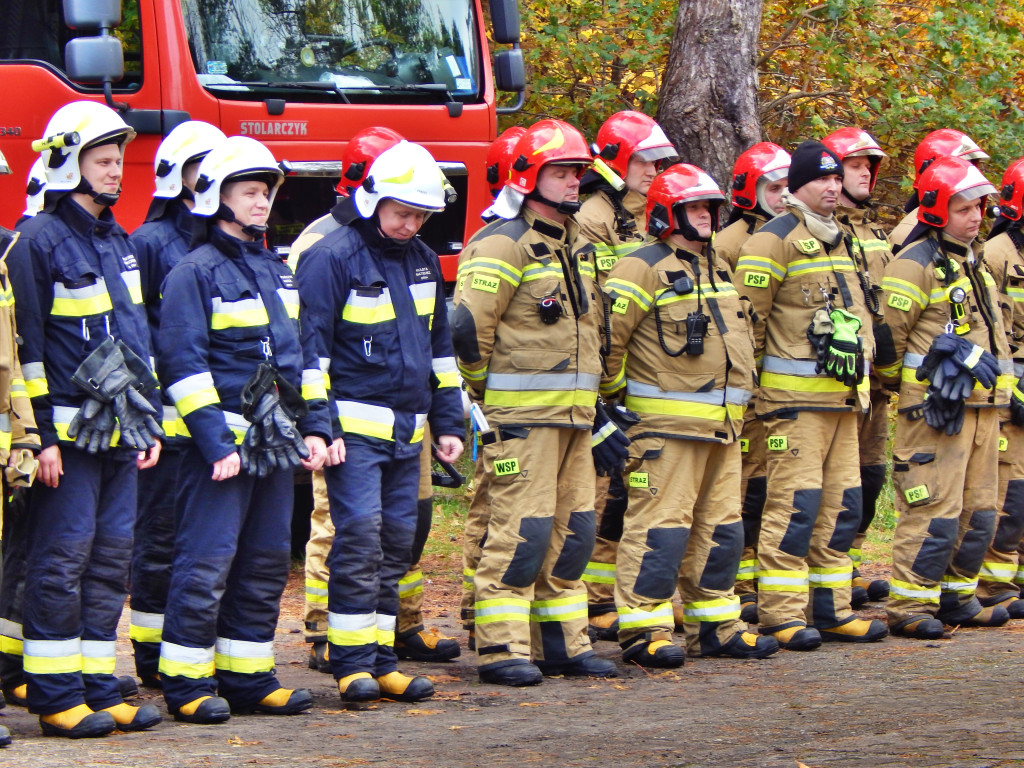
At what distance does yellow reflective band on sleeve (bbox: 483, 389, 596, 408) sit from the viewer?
6828mm

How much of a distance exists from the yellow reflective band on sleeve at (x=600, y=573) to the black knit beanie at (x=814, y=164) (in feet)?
7.56

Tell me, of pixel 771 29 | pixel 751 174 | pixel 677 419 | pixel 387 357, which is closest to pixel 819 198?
pixel 751 174

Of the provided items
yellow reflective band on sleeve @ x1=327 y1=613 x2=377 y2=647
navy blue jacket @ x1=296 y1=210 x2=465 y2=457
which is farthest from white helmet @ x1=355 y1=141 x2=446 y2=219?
yellow reflective band on sleeve @ x1=327 y1=613 x2=377 y2=647

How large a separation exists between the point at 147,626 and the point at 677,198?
10.4 feet

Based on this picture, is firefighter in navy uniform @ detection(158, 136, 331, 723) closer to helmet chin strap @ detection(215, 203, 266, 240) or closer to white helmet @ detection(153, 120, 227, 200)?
helmet chin strap @ detection(215, 203, 266, 240)

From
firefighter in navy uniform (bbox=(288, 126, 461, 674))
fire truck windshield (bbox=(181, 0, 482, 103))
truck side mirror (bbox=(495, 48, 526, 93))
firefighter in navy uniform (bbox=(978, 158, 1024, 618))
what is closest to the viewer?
firefighter in navy uniform (bbox=(288, 126, 461, 674))

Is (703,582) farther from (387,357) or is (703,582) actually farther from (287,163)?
(287,163)

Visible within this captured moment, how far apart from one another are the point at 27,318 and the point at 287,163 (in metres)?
3.66

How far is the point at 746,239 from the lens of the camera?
841 cm

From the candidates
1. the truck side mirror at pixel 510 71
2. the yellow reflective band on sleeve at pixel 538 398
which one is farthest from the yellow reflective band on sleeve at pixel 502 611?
the truck side mirror at pixel 510 71

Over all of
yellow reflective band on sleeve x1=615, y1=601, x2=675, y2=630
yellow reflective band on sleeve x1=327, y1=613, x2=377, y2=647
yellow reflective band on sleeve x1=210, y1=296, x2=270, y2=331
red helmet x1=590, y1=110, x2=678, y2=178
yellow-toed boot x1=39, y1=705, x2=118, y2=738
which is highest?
red helmet x1=590, y1=110, x2=678, y2=178

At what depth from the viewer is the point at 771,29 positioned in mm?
14430

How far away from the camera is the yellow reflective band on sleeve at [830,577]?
7859 millimetres

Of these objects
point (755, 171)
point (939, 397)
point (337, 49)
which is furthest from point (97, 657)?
point (337, 49)
